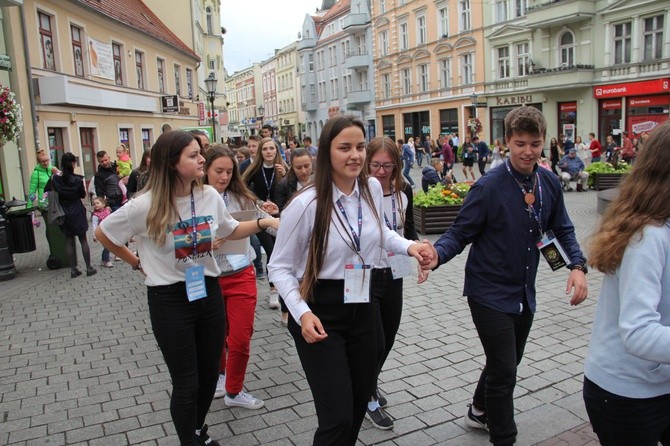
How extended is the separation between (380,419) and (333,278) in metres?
1.57

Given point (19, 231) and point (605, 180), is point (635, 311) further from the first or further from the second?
point (605, 180)

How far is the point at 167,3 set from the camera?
33938 mm

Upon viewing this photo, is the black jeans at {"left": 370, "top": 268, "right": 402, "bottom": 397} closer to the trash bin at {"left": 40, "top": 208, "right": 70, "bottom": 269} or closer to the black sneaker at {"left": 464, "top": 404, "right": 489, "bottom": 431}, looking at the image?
the black sneaker at {"left": 464, "top": 404, "right": 489, "bottom": 431}

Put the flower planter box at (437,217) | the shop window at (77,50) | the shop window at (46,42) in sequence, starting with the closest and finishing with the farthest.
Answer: the flower planter box at (437,217) < the shop window at (46,42) < the shop window at (77,50)

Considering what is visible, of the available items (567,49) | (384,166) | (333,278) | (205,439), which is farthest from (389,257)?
(567,49)

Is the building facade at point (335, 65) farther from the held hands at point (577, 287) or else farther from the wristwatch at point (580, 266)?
the held hands at point (577, 287)

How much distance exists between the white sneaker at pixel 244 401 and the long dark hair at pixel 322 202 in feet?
5.96

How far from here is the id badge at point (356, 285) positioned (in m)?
2.59

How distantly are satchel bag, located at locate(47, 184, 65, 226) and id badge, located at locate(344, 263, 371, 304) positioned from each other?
24.4 feet

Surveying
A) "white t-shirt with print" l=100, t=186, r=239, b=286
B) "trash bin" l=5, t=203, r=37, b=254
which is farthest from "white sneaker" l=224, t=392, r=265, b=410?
"trash bin" l=5, t=203, r=37, b=254

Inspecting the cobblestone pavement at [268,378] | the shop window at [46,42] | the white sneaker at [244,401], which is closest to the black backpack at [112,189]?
the cobblestone pavement at [268,378]

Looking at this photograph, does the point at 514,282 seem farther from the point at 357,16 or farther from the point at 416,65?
the point at 357,16

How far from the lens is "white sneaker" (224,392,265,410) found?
4109 millimetres

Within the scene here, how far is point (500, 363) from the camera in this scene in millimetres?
3051
